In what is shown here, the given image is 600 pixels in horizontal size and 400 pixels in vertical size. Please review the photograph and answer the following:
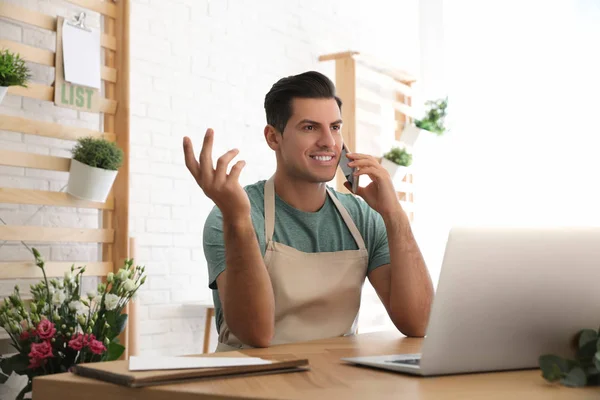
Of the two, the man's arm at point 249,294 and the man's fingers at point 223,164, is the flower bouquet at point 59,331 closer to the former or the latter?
the man's arm at point 249,294

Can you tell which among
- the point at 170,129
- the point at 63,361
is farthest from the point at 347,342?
the point at 170,129

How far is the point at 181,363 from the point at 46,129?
81.6 inches

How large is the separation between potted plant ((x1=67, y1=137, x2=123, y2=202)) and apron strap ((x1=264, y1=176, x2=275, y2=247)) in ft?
3.21

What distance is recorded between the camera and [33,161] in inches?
110

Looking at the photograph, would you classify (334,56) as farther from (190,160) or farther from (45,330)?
(190,160)

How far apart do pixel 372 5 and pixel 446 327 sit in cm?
482

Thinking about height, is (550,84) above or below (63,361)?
above

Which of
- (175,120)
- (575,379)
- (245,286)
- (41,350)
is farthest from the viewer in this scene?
(175,120)

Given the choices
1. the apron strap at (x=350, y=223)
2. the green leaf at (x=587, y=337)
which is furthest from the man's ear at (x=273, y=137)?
the green leaf at (x=587, y=337)

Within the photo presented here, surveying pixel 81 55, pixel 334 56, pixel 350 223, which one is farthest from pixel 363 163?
pixel 334 56

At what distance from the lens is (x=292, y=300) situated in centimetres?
190

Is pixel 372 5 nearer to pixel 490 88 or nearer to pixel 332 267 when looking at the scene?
pixel 490 88

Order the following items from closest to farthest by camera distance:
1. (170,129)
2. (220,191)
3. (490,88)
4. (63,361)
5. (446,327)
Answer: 1. (446,327)
2. (220,191)
3. (63,361)
4. (170,129)
5. (490,88)

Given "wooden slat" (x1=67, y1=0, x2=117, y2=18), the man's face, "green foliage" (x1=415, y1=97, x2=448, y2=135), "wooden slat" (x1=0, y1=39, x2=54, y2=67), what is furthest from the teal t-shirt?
"green foliage" (x1=415, y1=97, x2=448, y2=135)
